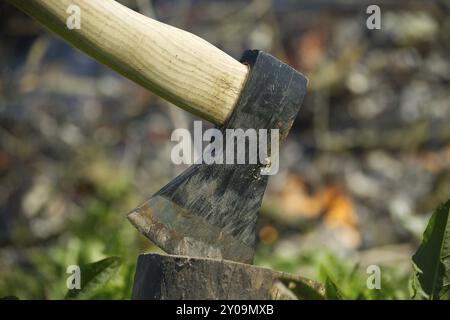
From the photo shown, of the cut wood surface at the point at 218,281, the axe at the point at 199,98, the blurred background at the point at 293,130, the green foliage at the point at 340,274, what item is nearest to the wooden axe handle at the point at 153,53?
the axe at the point at 199,98

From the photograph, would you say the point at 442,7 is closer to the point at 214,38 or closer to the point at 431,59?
the point at 431,59

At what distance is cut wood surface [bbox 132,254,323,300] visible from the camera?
1.39m

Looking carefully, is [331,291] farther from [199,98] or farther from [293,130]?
[293,130]

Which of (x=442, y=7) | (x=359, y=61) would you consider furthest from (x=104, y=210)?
(x=442, y=7)

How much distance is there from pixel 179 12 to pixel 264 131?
10.4 ft

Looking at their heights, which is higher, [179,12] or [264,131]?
[179,12]

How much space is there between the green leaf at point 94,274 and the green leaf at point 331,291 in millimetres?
457

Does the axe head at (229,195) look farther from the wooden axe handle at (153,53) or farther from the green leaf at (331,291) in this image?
the green leaf at (331,291)

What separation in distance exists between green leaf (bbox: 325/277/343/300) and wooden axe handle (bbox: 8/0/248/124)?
0.41 meters

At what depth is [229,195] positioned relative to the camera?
61.8 inches

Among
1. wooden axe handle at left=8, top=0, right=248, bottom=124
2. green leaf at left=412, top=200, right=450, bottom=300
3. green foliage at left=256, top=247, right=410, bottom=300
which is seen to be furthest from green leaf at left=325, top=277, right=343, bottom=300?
wooden axe handle at left=8, top=0, right=248, bottom=124

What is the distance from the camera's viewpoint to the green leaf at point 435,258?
155 cm

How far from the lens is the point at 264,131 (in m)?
1.56

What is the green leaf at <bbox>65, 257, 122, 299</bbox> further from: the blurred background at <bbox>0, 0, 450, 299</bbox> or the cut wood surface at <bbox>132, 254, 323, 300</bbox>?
the blurred background at <bbox>0, 0, 450, 299</bbox>
